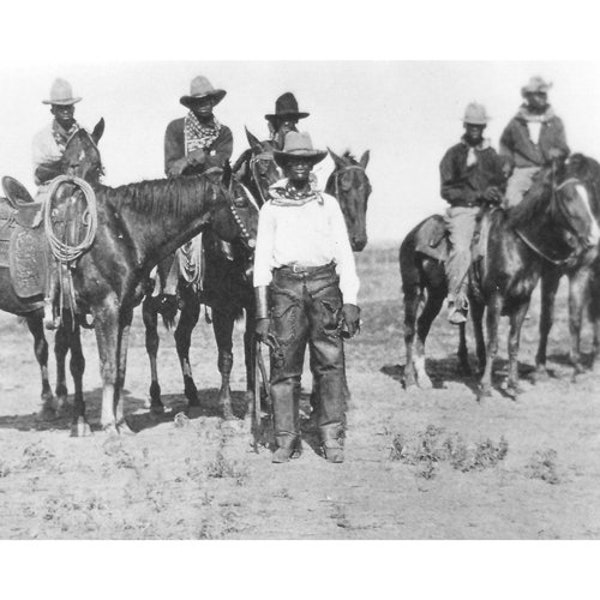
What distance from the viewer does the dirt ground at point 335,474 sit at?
21.0ft

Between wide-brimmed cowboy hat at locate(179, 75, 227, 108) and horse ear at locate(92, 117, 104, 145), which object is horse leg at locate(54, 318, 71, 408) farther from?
wide-brimmed cowboy hat at locate(179, 75, 227, 108)

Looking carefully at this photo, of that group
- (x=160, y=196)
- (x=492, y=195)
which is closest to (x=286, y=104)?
(x=160, y=196)

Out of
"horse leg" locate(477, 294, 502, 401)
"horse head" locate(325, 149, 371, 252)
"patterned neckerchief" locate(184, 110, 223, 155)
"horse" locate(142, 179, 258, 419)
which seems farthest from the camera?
"horse leg" locate(477, 294, 502, 401)

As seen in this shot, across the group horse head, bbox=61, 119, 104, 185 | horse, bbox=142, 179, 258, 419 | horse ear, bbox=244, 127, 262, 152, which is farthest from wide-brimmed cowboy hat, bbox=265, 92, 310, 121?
horse head, bbox=61, 119, 104, 185

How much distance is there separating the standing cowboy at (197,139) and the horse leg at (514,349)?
13.6 feet

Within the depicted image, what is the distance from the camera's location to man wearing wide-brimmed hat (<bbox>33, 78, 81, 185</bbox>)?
904 centimetres

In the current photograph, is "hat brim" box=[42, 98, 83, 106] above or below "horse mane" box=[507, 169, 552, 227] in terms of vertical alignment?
above

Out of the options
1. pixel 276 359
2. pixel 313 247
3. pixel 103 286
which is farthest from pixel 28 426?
pixel 313 247

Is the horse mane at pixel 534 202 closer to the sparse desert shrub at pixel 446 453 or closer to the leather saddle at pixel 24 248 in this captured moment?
the sparse desert shrub at pixel 446 453

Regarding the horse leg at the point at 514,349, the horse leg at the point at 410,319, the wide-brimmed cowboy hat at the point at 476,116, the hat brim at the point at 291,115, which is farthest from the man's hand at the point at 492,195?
the hat brim at the point at 291,115

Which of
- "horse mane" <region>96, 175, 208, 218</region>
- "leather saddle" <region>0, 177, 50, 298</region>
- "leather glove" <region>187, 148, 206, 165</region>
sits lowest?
"leather saddle" <region>0, 177, 50, 298</region>

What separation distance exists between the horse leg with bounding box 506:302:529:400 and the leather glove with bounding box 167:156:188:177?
15.0 ft

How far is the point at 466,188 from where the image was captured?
37.8 feet

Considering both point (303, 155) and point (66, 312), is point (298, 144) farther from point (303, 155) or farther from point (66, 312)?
point (66, 312)
